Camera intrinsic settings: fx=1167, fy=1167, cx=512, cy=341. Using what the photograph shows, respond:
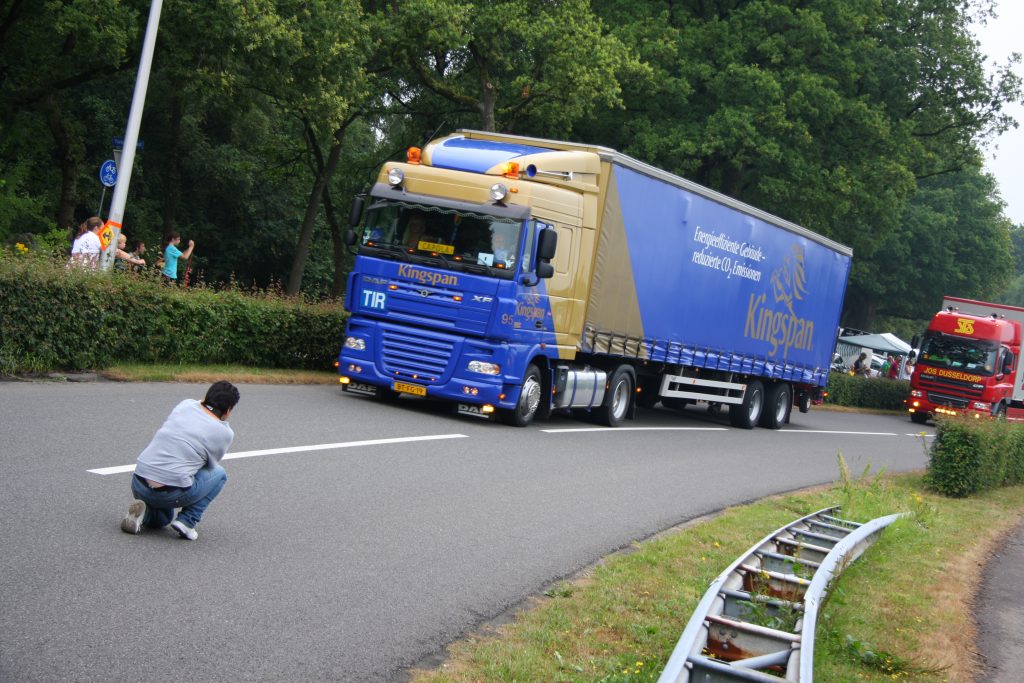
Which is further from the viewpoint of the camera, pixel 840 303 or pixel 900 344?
pixel 900 344

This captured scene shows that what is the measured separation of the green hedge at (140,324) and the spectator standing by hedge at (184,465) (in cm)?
678

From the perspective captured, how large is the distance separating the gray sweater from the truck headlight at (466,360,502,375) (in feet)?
28.3

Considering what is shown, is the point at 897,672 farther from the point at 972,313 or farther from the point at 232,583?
the point at 972,313

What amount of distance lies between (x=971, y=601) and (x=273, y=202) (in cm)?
3694

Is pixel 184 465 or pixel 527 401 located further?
pixel 527 401

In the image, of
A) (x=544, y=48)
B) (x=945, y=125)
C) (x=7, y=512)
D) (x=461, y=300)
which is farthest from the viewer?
(x=945, y=125)

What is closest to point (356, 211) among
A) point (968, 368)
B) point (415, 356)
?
point (415, 356)

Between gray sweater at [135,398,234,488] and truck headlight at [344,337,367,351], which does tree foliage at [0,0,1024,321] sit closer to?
truck headlight at [344,337,367,351]

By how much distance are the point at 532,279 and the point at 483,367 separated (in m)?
1.44

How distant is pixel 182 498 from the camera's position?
7555mm

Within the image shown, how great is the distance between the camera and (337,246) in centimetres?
3772

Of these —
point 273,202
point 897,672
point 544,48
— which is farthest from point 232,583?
point 273,202

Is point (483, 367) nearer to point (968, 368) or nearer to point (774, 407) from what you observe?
point (774, 407)

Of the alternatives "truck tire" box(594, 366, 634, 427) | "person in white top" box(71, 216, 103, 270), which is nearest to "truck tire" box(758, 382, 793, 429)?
"truck tire" box(594, 366, 634, 427)
